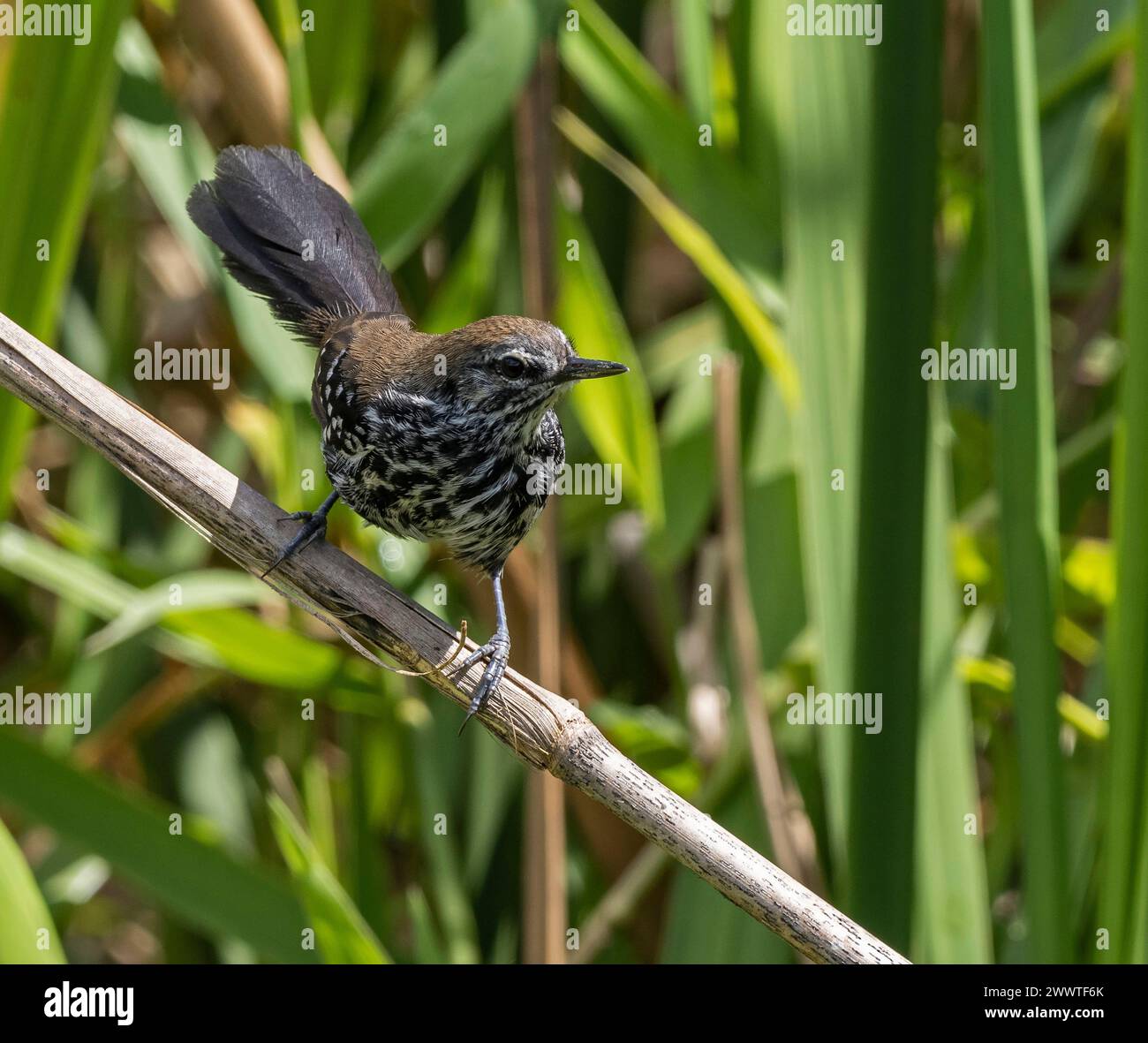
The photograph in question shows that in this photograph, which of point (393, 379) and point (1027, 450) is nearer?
point (1027, 450)

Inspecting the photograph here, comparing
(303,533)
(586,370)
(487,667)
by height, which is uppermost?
(586,370)

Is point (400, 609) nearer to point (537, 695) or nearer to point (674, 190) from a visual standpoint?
point (537, 695)

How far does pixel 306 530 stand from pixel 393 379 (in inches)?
11.6

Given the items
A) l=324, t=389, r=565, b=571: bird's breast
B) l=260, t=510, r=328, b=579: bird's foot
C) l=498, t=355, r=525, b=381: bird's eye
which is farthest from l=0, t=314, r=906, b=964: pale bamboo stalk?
l=498, t=355, r=525, b=381: bird's eye

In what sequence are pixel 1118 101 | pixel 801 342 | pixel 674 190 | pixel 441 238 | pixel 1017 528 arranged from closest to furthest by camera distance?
pixel 1017 528 < pixel 801 342 < pixel 674 190 < pixel 441 238 < pixel 1118 101

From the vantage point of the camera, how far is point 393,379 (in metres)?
1.80

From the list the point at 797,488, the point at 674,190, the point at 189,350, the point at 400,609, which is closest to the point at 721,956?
the point at 797,488

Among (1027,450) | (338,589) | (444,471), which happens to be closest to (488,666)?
(338,589)

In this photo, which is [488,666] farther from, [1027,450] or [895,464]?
[1027,450]

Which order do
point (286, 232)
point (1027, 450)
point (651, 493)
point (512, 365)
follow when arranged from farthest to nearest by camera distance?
point (651, 493)
point (286, 232)
point (512, 365)
point (1027, 450)

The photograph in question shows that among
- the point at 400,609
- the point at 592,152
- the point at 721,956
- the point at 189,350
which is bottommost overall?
the point at 721,956

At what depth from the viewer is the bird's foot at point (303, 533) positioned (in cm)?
147

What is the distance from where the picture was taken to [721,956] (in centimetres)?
210

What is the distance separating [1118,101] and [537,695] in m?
2.19
